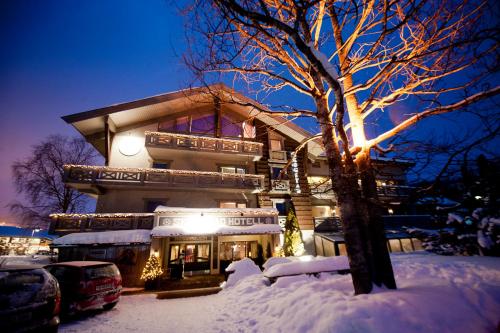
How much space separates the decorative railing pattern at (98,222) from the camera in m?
13.7

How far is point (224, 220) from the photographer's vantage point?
50.1 feet

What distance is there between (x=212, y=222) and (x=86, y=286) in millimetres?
8632

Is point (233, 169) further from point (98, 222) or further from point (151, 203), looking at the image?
point (98, 222)

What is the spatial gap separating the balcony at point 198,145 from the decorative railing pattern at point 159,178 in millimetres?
2037

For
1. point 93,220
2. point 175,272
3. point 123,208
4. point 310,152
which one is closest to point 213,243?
point 175,272

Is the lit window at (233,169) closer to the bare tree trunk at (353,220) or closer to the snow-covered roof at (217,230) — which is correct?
the snow-covered roof at (217,230)

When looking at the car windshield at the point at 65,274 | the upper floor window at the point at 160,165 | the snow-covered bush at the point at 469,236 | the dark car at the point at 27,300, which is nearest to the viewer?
the dark car at the point at 27,300

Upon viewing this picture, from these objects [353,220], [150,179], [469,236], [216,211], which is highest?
[150,179]

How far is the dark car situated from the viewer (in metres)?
3.83

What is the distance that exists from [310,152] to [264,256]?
10325 mm

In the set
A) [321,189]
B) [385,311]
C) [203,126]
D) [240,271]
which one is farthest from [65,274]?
[321,189]

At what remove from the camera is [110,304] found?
7.55m

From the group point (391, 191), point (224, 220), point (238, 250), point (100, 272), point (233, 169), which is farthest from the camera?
point (391, 191)

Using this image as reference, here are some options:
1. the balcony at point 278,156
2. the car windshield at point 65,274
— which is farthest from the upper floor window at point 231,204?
the car windshield at point 65,274
